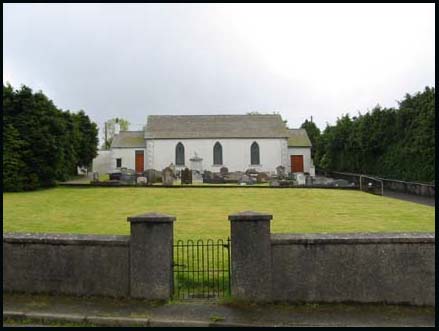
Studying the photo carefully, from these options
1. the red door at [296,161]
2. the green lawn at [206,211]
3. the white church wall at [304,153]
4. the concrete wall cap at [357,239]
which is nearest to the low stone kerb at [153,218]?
the concrete wall cap at [357,239]

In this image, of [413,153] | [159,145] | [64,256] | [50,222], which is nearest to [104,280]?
[64,256]

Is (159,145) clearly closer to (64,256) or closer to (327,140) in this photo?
(327,140)

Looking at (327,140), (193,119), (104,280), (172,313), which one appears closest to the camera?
(172,313)

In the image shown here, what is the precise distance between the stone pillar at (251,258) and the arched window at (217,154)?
41.8 metres

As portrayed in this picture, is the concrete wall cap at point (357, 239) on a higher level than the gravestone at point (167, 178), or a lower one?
lower

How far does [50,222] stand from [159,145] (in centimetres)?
3413

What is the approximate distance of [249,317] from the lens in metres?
6.00

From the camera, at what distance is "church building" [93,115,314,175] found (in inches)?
1886

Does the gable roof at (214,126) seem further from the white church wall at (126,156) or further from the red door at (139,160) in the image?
the white church wall at (126,156)

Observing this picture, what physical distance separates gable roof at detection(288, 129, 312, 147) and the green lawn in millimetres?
23727

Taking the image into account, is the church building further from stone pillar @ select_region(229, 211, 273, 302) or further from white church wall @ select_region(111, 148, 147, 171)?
stone pillar @ select_region(229, 211, 273, 302)

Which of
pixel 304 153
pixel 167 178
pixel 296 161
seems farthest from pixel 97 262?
pixel 304 153

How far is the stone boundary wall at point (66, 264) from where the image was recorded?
6.76 meters

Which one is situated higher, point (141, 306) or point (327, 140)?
point (327, 140)
